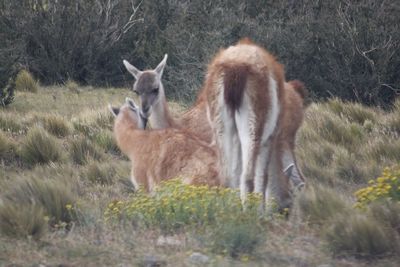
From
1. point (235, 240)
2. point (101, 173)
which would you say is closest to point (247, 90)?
point (235, 240)

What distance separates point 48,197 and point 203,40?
46.6ft

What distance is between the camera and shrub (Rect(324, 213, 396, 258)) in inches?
254

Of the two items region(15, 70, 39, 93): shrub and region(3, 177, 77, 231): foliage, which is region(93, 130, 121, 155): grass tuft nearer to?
region(3, 177, 77, 231): foliage

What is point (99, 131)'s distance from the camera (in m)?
12.8

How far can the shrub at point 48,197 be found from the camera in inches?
299

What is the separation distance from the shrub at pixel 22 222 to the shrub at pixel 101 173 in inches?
146

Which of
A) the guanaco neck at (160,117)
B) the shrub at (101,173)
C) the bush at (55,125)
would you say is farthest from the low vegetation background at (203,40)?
the shrub at (101,173)

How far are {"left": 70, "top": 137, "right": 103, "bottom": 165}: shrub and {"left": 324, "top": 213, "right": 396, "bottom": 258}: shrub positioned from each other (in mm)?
5544

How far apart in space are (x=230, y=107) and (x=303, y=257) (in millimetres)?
1980

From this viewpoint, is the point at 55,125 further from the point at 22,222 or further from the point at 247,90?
the point at 22,222

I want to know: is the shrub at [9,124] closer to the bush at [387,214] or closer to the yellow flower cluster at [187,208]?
the yellow flower cluster at [187,208]

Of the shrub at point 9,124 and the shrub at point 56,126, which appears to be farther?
the shrub at point 56,126

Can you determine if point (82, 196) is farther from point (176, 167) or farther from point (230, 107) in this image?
point (230, 107)

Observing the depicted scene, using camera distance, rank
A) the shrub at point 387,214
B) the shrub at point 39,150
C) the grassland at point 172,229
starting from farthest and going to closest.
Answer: the shrub at point 39,150 < the shrub at point 387,214 < the grassland at point 172,229
